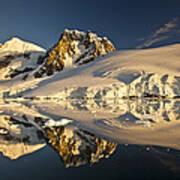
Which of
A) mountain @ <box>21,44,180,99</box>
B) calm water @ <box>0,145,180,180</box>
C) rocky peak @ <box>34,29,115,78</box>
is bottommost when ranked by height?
calm water @ <box>0,145,180,180</box>

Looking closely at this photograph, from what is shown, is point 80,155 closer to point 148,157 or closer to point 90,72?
point 148,157

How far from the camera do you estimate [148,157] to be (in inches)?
127

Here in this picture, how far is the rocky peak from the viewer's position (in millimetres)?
68312

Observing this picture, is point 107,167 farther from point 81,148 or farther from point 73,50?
point 73,50

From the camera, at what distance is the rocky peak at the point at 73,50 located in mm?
68312

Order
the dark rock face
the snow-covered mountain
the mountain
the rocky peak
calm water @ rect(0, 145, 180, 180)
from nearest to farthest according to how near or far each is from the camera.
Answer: calm water @ rect(0, 145, 180, 180)
the dark rock face
the mountain
the snow-covered mountain
the rocky peak

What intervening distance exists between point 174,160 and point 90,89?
2810 cm

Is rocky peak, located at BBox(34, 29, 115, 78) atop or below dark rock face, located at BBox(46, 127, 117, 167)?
atop

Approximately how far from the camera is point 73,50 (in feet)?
240

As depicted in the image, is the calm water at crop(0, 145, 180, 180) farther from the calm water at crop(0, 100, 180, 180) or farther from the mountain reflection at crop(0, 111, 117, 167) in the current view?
the mountain reflection at crop(0, 111, 117, 167)

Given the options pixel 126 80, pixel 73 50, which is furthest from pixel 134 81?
pixel 73 50

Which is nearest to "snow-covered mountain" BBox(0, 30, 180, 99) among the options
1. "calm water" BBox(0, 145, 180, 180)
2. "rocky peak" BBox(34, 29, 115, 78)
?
"rocky peak" BBox(34, 29, 115, 78)

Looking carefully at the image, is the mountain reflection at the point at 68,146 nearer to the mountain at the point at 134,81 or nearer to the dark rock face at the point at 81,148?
the dark rock face at the point at 81,148

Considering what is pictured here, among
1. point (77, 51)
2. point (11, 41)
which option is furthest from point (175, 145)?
point (11, 41)
